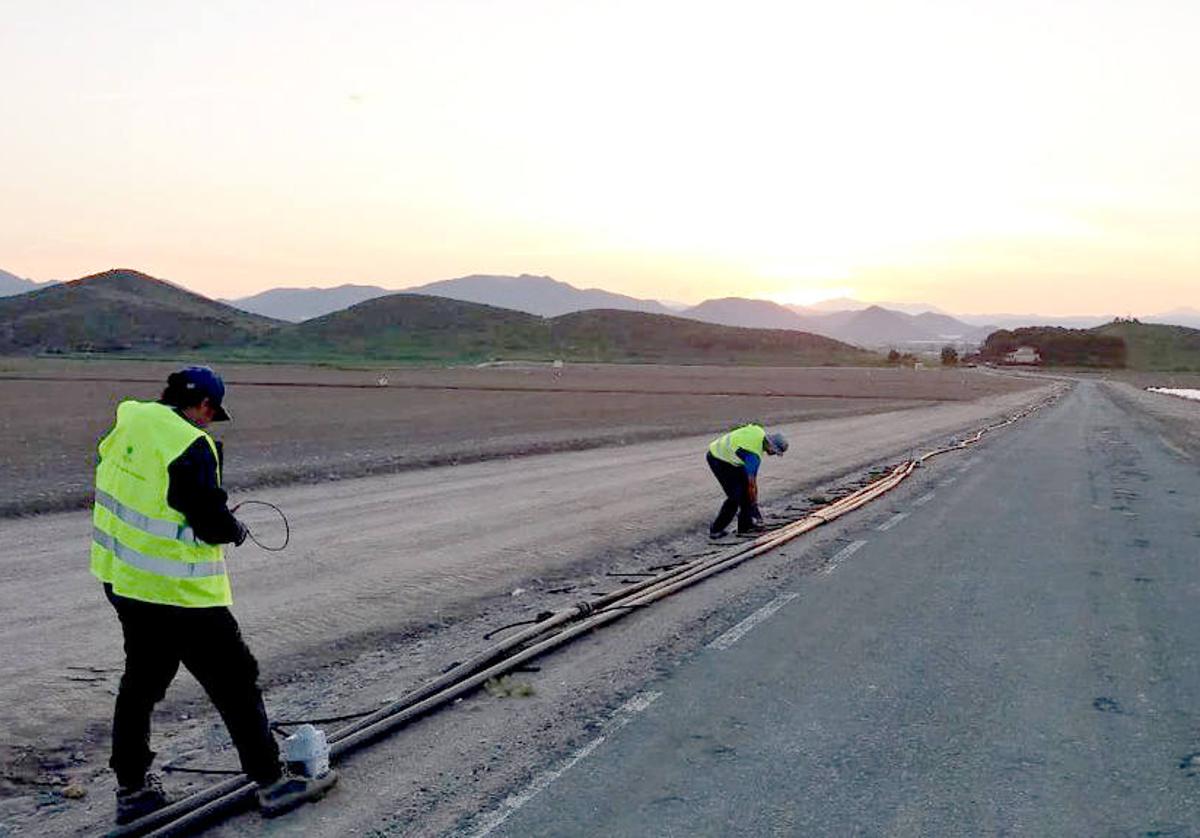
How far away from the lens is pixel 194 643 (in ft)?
16.3

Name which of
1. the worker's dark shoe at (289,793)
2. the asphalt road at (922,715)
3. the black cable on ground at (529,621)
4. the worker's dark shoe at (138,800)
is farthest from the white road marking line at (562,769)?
the black cable on ground at (529,621)

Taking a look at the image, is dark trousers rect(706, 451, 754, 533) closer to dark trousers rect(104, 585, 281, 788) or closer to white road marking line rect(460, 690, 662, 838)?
white road marking line rect(460, 690, 662, 838)

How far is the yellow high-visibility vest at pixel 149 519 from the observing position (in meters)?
4.71

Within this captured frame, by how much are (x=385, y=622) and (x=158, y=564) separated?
433 cm

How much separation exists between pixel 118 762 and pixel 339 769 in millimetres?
1074

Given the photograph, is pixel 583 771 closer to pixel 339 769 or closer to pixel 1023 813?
pixel 339 769

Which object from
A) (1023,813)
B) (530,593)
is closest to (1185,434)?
(530,593)

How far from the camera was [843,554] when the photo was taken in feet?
39.9

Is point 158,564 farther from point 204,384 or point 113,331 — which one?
point 113,331

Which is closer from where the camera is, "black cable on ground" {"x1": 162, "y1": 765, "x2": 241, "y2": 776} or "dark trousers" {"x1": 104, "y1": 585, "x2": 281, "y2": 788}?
"dark trousers" {"x1": 104, "y1": 585, "x2": 281, "y2": 788}

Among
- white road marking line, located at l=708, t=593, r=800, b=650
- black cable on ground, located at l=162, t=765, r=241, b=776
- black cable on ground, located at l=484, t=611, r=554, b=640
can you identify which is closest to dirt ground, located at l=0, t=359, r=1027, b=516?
black cable on ground, located at l=484, t=611, r=554, b=640

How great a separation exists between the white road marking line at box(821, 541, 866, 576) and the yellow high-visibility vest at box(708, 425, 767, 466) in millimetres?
1514

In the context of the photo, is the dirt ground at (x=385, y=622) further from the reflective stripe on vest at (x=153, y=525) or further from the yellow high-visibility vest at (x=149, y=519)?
the reflective stripe on vest at (x=153, y=525)

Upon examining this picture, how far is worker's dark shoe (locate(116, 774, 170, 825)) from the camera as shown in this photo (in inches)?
198
